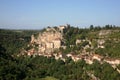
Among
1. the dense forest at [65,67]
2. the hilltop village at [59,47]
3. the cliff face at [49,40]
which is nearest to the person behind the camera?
the dense forest at [65,67]

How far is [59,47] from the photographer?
119 meters

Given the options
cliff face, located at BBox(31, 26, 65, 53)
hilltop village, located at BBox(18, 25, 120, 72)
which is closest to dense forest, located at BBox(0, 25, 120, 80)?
hilltop village, located at BBox(18, 25, 120, 72)

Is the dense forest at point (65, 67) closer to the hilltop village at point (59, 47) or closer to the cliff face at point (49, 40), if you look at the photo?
the hilltop village at point (59, 47)

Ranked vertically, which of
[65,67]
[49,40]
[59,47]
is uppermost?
[49,40]

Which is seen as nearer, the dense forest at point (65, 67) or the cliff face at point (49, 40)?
the dense forest at point (65, 67)

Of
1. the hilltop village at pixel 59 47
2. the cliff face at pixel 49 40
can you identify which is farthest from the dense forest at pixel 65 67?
the cliff face at pixel 49 40

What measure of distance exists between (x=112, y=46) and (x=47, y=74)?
81.9 ft

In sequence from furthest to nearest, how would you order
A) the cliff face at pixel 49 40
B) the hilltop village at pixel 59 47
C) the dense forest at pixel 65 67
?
the cliff face at pixel 49 40
the hilltop village at pixel 59 47
the dense forest at pixel 65 67

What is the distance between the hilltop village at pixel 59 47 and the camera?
3671 inches

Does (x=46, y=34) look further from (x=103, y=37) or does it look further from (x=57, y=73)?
(x=57, y=73)

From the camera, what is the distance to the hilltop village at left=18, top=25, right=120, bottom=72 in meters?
93.2

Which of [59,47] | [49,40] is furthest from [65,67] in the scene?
[49,40]

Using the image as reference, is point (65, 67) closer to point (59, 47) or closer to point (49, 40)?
point (59, 47)

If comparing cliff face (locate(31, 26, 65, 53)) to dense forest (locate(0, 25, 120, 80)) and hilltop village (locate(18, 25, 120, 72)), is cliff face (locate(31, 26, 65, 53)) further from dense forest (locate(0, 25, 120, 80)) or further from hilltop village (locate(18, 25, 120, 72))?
dense forest (locate(0, 25, 120, 80))
